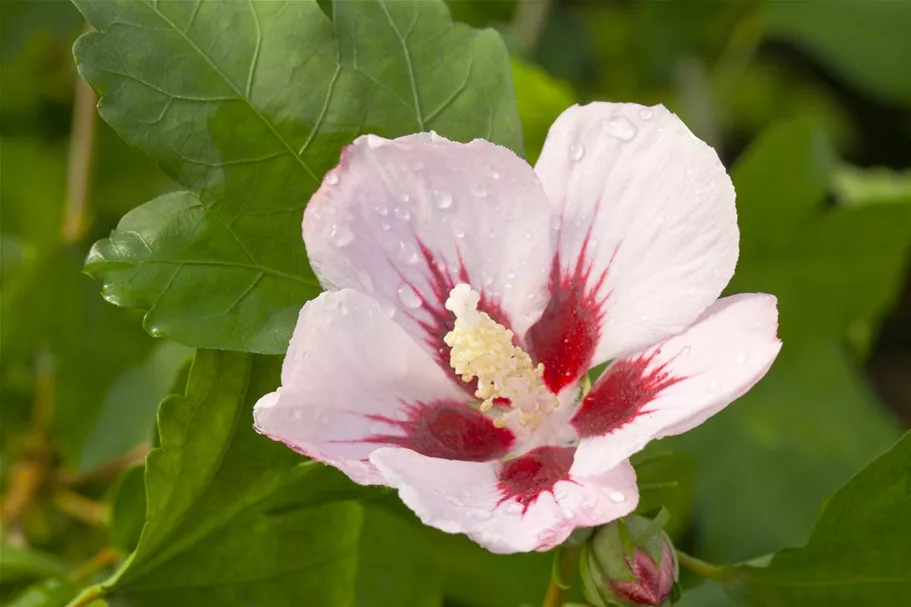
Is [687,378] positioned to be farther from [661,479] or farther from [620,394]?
[661,479]

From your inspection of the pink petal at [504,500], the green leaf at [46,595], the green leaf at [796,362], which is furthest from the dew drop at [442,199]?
the green leaf at [796,362]

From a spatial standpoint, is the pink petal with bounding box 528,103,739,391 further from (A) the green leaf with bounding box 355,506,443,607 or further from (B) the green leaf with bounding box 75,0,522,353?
(A) the green leaf with bounding box 355,506,443,607

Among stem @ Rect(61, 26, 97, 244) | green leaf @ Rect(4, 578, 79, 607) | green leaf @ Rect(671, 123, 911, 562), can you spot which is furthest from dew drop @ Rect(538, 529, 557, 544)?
stem @ Rect(61, 26, 97, 244)

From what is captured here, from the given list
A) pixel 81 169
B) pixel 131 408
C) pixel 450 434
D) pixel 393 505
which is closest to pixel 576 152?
pixel 450 434

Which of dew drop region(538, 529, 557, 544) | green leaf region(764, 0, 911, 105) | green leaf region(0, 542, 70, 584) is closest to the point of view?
dew drop region(538, 529, 557, 544)

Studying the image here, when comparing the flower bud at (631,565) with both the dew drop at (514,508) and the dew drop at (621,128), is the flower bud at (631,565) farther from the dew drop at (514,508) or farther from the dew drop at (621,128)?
the dew drop at (621,128)

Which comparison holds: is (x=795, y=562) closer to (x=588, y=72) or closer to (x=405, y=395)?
(x=405, y=395)

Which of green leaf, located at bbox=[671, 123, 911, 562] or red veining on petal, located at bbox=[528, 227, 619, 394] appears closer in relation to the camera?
red veining on petal, located at bbox=[528, 227, 619, 394]
